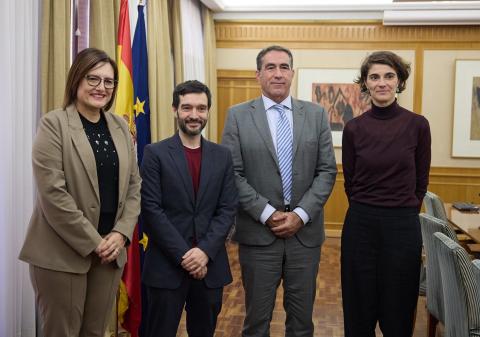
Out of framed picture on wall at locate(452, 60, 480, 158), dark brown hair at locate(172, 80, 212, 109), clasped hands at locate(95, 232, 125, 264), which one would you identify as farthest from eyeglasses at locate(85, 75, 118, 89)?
framed picture on wall at locate(452, 60, 480, 158)

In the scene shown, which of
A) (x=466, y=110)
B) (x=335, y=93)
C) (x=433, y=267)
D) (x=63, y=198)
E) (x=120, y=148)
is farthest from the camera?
(x=335, y=93)

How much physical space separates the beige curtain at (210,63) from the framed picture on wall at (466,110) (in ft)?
10.8

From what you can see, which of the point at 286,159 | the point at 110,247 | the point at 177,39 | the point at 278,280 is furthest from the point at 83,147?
the point at 177,39

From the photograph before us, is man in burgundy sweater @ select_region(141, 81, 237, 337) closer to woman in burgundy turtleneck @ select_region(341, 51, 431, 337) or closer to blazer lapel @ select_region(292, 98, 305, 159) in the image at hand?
blazer lapel @ select_region(292, 98, 305, 159)

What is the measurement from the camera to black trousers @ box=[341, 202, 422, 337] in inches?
104

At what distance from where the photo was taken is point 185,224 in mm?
2480

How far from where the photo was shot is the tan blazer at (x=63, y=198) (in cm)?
217

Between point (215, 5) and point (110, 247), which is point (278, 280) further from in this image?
point (215, 5)

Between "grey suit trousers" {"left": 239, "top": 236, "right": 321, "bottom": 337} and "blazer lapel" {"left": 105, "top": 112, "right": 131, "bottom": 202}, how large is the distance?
0.78 m

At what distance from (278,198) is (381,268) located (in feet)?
2.08

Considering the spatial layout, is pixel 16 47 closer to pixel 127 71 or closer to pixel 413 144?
pixel 127 71

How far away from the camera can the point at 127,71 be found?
3.63 m

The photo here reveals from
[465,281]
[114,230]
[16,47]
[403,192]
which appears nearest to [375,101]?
[403,192]

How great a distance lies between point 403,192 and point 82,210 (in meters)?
1.54
